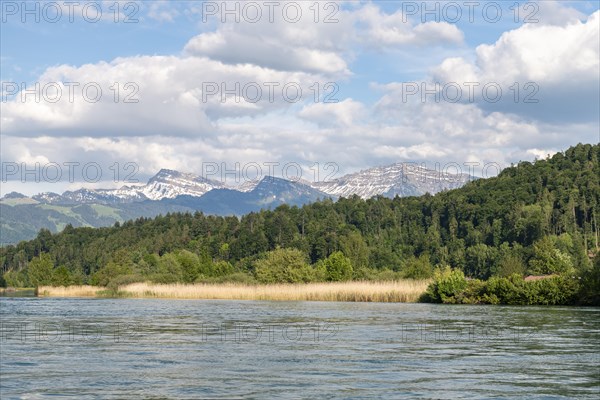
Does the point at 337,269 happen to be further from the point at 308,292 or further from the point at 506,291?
the point at 506,291

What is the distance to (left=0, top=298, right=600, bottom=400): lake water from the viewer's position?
23078 millimetres

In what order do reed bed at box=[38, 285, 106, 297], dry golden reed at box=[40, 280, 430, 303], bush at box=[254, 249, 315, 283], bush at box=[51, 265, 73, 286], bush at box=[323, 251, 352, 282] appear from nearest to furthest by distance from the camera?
1. dry golden reed at box=[40, 280, 430, 303]
2. reed bed at box=[38, 285, 106, 297]
3. bush at box=[254, 249, 315, 283]
4. bush at box=[323, 251, 352, 282]
5. bush at box=[51, 265, 73, 286]

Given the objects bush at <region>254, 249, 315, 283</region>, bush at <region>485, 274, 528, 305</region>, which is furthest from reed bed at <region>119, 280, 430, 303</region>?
bush at <region>254, 249, 315, 283</region>

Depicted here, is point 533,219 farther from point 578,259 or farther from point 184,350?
point 184,350

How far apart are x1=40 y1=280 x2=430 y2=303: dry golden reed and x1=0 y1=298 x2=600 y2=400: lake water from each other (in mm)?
32034

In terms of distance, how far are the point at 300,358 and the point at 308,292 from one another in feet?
194

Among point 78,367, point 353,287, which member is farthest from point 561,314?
point 78,367

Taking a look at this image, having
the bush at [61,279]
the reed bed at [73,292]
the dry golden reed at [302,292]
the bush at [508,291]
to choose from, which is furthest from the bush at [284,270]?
the bush at [61,279]

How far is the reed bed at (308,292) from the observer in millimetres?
83125

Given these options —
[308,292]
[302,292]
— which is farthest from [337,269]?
[308,292]

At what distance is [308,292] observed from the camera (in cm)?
8931

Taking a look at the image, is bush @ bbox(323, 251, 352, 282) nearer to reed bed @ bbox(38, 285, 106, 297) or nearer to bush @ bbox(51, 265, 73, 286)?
reed bed @ bbox(38, 285, 106, 297)

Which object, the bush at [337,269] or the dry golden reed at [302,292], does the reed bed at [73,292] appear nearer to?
the dry golden reed at [302,292]

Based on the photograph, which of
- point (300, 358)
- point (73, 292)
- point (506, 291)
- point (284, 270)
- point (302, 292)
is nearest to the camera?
point (300, 358)
